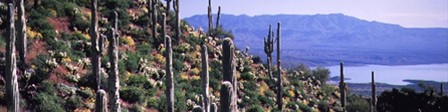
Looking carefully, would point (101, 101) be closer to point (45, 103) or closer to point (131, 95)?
point (45, 103)

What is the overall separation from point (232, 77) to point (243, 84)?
21.7 metres

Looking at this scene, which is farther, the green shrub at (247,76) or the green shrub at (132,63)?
the green shrub at (247,76)

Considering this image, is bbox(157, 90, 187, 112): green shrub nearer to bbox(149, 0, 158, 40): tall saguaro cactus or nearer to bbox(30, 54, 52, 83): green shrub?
bbox(30, 54, 52, 83): green shrub

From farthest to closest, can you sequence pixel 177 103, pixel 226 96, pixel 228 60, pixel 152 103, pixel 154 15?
pixel 154 15
pixel 177 103
pixel 152 103
pixel 228 60
pixel 226 96

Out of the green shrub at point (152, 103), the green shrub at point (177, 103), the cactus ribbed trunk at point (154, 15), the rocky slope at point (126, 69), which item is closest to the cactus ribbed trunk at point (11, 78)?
the rocky slope at point (126, 69)

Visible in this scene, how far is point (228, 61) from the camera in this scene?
8.55 meters

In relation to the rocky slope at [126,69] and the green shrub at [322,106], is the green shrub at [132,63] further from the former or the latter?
the green shrub at [322,106]

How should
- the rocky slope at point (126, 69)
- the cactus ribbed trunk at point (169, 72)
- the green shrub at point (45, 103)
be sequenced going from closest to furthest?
1. the green shrub at point (45, 103)
2. the cactus ribbed trunk at point (169, 72)
3. the rocky slope at point (126, 69)

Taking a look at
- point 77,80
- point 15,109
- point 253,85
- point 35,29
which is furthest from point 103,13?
point 15,109

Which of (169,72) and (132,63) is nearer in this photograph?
(169,72)

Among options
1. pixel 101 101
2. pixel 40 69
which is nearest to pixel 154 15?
pixel 40 69

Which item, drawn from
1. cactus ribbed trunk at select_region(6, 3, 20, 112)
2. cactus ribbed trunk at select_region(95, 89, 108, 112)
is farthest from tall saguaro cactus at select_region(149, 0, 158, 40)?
cactus ribbed trunk at select_region(95, 89, 108, 112)

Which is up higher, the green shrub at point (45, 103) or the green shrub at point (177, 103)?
the green shrub at point (45, 103)

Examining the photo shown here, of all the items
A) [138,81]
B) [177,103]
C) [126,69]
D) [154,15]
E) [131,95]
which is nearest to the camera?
[131,95]
